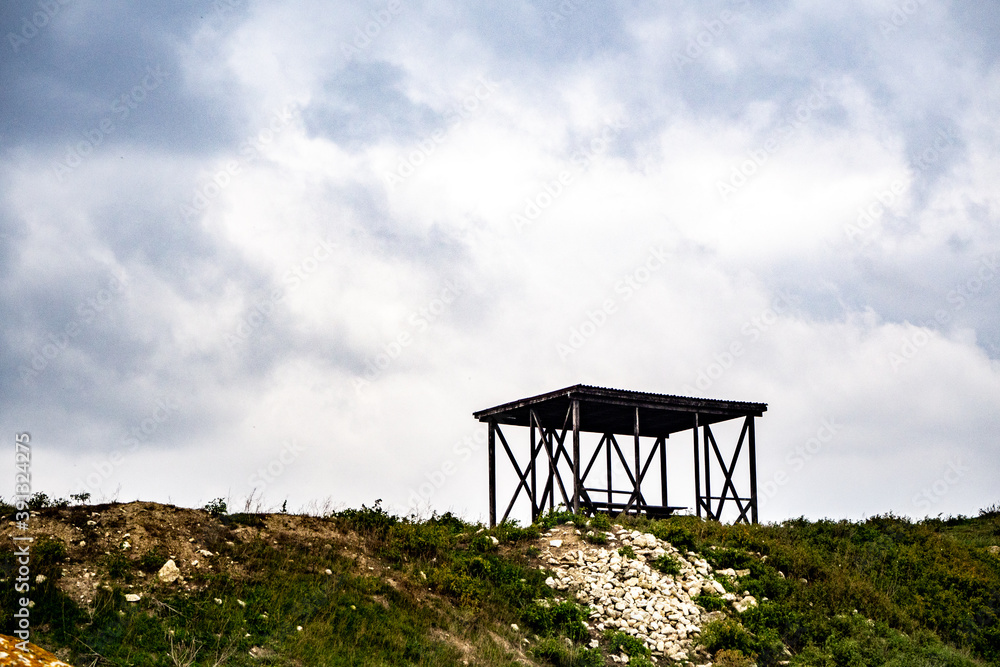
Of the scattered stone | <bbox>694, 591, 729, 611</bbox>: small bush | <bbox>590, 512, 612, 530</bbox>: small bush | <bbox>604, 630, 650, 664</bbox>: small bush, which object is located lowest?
<bbox>604, 630, 650, 664</bbox>: small bush

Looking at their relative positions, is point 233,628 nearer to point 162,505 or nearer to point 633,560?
point 162,505

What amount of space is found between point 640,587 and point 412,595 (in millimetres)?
5299

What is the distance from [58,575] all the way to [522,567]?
990cm

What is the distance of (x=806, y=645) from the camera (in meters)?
20.8

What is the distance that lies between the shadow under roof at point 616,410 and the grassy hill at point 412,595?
130 inches

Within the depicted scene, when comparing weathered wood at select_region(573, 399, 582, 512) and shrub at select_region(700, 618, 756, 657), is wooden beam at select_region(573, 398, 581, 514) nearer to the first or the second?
weathered wood at select_region(573, 399, 582, 512)

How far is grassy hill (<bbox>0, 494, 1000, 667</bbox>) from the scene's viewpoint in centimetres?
1666

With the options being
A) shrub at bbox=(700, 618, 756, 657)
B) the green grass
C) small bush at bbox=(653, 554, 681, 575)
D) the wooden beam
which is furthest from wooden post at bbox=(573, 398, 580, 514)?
shrub at bbox=(700, 618, 756, 657)

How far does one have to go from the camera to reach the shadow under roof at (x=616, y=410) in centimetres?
2678

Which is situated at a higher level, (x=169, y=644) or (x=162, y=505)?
(x=162, y=505)

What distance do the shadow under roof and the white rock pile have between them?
3838 millimetres

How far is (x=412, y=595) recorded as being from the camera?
20062mm

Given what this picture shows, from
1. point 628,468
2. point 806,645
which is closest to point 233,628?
point 806,645

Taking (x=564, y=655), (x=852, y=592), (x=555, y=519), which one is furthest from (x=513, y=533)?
(x=852, y=592)
